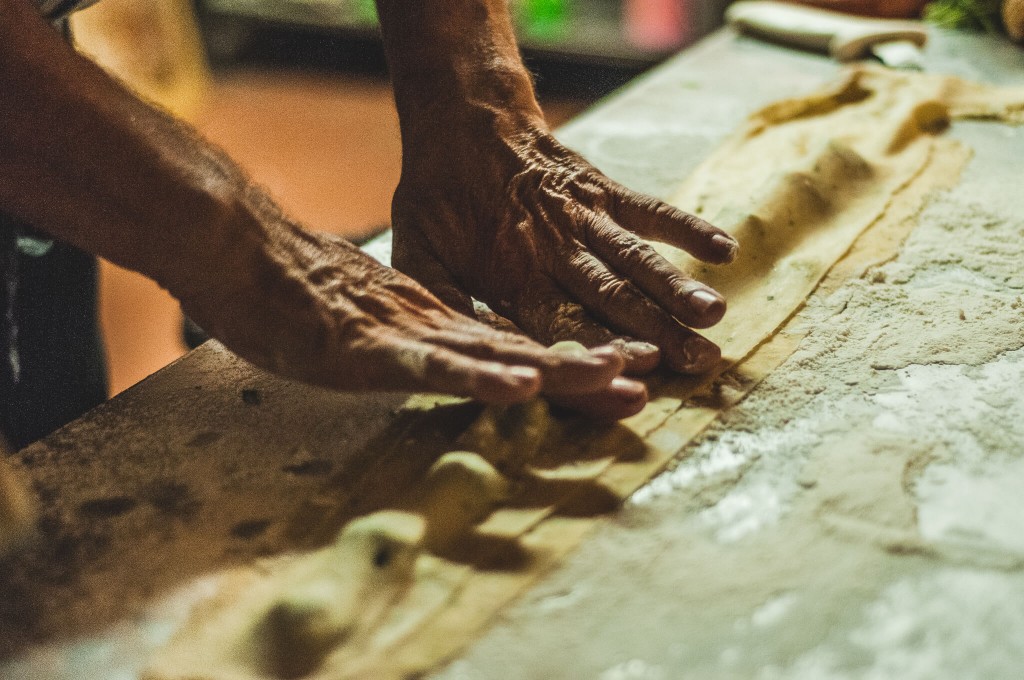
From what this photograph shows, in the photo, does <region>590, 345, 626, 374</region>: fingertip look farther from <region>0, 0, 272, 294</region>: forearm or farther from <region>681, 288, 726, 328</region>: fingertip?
<region>0, 0, 272, 294</region>: forearm

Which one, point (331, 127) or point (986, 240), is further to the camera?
point (331, 127)

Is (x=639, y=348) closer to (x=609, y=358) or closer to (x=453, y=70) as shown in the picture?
(x=609, y=358)

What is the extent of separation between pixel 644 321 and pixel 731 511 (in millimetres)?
295

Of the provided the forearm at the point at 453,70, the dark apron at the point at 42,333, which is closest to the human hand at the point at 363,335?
the forearm at the point at 453,70

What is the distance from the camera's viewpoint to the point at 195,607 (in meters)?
0.86

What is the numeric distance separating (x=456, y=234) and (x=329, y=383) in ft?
1.27

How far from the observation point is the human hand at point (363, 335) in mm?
980

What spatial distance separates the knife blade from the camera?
2.37m

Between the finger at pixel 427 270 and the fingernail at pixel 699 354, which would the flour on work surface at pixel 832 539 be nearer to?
the fingernail at pixel 699 354

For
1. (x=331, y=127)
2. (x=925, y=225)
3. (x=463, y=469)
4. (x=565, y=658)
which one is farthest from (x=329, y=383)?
(x=331, y=127)

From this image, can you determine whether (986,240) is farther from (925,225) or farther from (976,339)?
(976,339)

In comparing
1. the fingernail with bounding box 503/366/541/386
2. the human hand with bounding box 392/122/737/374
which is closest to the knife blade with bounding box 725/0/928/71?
the human hand with bounding box 392/122/737/374

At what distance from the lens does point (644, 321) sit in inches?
45.1

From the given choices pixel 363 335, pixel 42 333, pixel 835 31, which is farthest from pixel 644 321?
pixel 835 31
